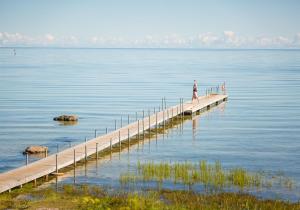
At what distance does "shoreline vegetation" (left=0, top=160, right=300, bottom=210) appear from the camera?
26.4 m

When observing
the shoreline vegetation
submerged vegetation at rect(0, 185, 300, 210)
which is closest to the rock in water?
the shoreline vegetation

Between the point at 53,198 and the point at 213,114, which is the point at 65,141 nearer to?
the point at 53,198

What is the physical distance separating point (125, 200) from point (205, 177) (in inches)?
299

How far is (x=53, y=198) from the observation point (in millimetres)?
27906

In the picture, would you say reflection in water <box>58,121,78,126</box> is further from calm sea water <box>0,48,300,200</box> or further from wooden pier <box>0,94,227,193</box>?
wooden pier <box>0,94,227,193</box>

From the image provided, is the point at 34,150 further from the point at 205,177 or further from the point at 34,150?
the point at 205,177

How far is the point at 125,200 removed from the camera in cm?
2662

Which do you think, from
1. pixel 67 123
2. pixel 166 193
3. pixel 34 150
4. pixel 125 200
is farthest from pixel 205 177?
pixel 67 123

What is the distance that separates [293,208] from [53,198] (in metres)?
11.6

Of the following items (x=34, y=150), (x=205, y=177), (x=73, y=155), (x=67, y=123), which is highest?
(x=67, y=123)

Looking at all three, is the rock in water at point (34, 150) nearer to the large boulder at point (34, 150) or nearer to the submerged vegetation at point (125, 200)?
the large boulder at point (34, 150)

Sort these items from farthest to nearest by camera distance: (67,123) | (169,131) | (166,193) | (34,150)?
(67,123)
(169,131)
(34,150)
(166,193)

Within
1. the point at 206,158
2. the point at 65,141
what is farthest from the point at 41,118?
the point at 206,158

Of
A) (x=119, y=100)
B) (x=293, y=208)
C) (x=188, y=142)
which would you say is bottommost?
(x=293, y=208)
